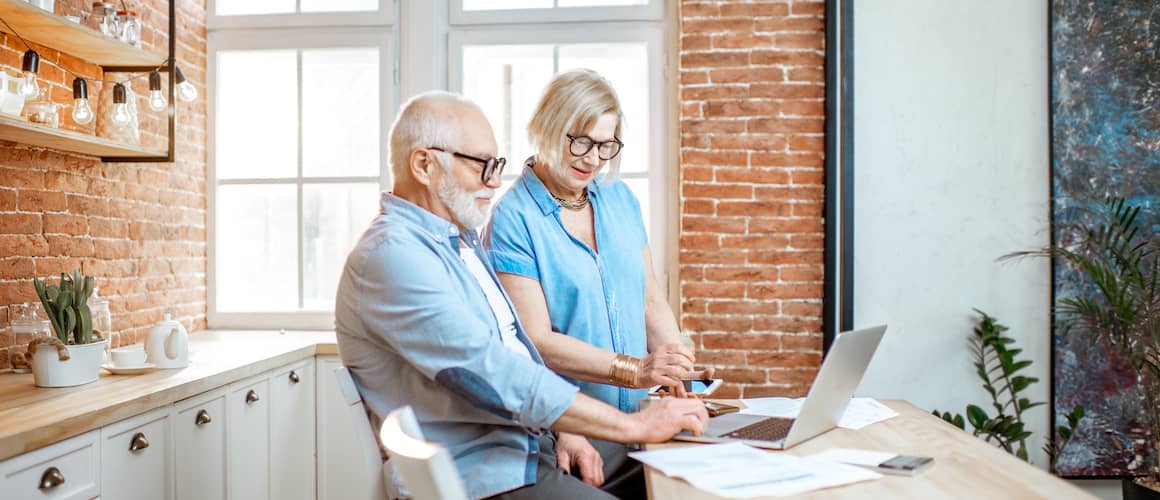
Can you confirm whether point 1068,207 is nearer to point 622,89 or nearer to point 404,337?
point 622,89

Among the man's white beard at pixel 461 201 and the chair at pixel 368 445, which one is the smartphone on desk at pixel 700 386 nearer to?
the man's white beard at pixel 461 201

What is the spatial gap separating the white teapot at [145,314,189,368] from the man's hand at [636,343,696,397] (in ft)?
4.98

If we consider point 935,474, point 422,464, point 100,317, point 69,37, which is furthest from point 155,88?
point 935,474

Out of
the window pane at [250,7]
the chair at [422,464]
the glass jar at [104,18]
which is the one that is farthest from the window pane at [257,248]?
the chair at [422,464]

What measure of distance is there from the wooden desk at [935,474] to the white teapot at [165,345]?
1.65m

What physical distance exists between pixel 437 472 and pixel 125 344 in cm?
293

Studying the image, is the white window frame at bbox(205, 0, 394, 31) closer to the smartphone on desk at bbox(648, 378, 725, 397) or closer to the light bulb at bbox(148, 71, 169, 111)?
the light bulb at bbox(148, 71, 169, 111)

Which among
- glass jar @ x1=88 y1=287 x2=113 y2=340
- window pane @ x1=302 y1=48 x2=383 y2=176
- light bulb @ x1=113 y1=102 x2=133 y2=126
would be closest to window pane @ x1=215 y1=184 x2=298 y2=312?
window pane @ x1=302 y1=48 x2=383 y2=176

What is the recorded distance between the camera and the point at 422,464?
0.87 meters

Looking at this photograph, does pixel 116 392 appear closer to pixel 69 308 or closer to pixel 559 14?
pixel 69 308

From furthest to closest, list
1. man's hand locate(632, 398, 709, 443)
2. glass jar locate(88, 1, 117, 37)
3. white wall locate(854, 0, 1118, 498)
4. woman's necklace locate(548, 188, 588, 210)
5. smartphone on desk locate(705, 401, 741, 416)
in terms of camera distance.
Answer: white wall locate(854, 0, 1118, 498) < glass jar locate(88, 1, 117, 37) < woman's necklace locate(548, 188, 588, 210) < smartphone on desk locate(705, 401, 741, 416) < man's hand locate(632, 398, 709, 443)

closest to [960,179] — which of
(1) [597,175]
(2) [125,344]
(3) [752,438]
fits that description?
(1) [597,175]

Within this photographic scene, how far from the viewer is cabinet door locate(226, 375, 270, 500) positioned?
2727 mm

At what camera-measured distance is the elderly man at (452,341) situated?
4.91ft
